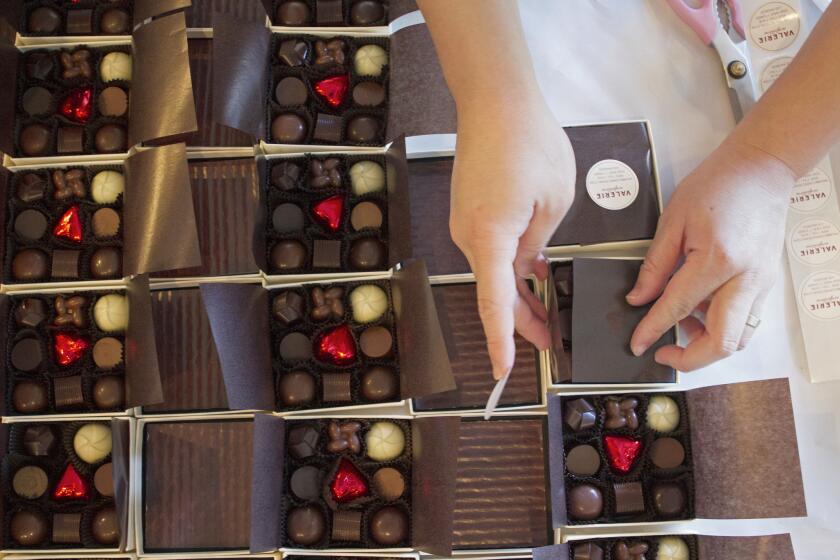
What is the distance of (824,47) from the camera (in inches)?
48.6

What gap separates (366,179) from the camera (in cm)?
155

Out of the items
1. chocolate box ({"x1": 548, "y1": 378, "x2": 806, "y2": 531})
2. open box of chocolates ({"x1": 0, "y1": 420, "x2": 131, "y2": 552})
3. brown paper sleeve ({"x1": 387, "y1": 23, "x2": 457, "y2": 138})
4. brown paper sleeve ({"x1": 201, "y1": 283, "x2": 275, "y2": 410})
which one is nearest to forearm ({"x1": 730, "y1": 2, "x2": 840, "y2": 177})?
chocolate box ({"x1": 548, "y1": 378, "x2": 806, "y2": 531})

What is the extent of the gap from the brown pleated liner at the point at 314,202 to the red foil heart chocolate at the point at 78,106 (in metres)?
0.44

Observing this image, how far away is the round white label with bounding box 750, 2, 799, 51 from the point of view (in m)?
1.63

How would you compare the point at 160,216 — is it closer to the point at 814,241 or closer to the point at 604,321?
the point at 604,321

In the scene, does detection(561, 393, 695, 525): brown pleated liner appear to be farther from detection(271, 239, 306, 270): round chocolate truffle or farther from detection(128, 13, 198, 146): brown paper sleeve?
detection(128, 13, 198, 146): brown paper sleeve

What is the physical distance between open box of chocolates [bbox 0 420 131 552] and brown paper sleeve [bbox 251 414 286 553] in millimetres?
317

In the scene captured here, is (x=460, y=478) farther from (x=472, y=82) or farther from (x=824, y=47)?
(x=824, y=47)

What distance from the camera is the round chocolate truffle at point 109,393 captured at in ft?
4.92

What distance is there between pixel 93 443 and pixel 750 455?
1.28 meters

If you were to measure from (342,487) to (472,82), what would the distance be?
821mm

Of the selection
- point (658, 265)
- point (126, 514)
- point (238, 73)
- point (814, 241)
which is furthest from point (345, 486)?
point (814, 241)

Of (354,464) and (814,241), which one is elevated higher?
(814,241)

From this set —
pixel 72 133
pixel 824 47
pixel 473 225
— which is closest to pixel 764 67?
pixel 824 47
